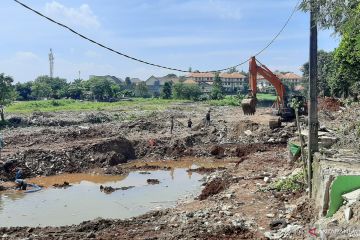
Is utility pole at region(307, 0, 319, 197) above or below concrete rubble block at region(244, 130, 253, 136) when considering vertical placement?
above

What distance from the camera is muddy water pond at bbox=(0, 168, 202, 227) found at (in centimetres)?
1378

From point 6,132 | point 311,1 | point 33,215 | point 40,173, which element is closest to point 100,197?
point 33,215

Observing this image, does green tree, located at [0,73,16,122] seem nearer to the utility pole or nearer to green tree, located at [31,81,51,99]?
the utility pole

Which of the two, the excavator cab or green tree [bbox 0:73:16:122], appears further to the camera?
green tree [bbox 0:73:16:122]

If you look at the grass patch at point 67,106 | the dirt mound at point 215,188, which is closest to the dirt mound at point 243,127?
the dirt mound at point 215,188

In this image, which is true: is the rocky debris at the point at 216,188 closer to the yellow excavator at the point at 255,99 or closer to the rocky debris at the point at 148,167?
the rocky debris at the point at 148,167

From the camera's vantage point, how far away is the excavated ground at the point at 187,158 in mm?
10312

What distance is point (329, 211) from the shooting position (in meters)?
8.59

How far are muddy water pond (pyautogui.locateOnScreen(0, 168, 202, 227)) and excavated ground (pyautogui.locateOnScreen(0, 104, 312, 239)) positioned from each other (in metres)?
1.01

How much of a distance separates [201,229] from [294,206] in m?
2.39

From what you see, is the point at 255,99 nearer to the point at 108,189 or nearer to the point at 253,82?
the point at 253,82

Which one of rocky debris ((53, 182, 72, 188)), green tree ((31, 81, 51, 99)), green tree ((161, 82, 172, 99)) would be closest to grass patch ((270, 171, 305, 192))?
rocky debris ((53, 182, 72, 188))

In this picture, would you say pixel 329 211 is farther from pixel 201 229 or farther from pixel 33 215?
pixel 33 215

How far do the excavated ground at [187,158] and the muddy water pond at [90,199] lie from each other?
3.32ft
